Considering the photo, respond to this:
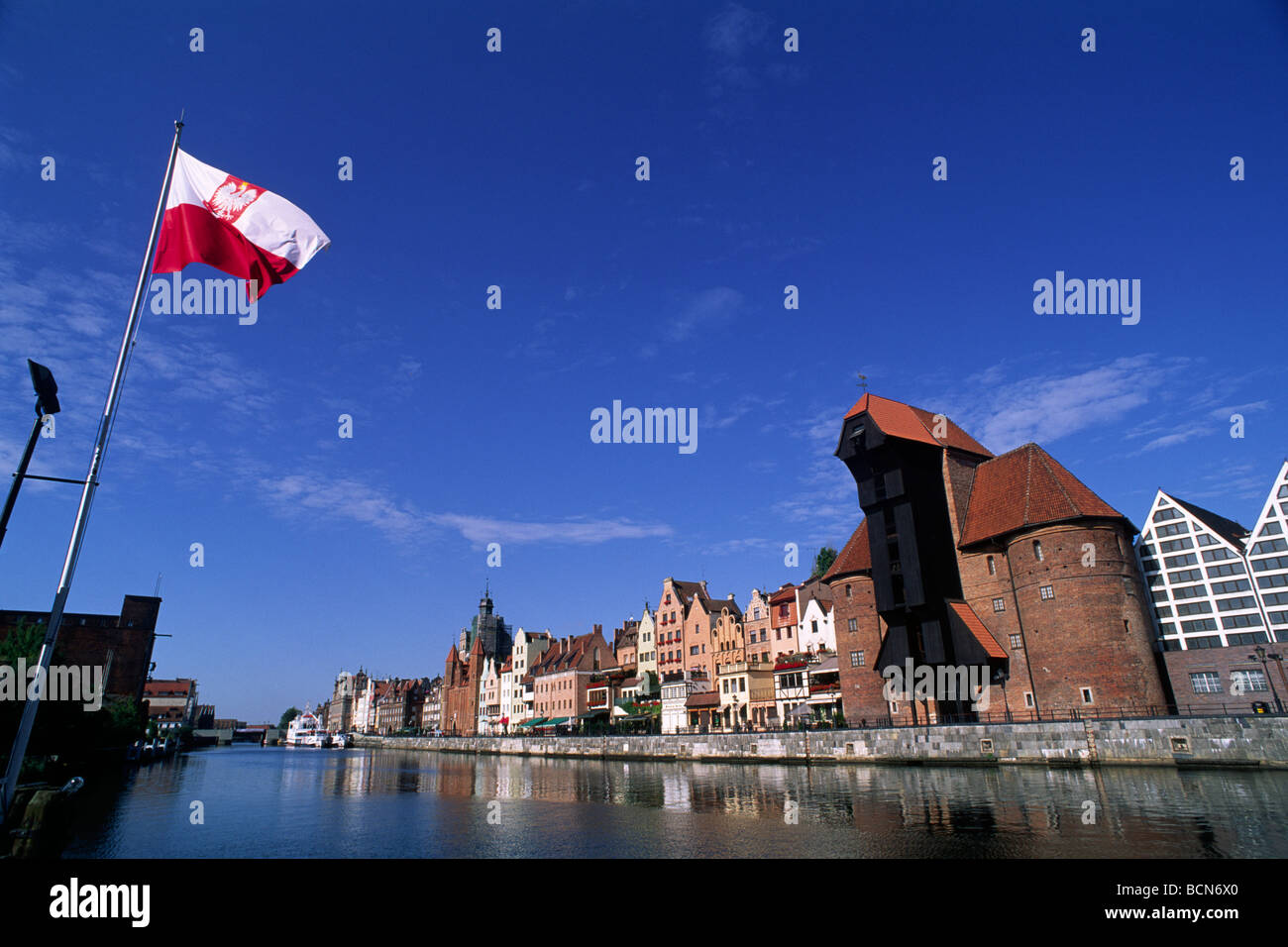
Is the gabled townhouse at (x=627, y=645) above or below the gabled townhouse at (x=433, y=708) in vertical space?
above

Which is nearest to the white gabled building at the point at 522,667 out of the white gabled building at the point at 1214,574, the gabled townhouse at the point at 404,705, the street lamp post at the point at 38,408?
the gabled townhouse at the point at 404,705

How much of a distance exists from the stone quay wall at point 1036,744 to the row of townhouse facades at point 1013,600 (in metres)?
4.25

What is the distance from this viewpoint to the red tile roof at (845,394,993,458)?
54000 millimetres

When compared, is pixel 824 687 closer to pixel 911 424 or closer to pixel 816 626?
pixel 816 626

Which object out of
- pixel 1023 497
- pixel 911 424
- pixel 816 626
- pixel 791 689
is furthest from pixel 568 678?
pixel 1023 497

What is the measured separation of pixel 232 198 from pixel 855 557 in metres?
52.1

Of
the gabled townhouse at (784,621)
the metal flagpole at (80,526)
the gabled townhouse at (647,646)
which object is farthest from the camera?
the gabled townhouse at (647,646)

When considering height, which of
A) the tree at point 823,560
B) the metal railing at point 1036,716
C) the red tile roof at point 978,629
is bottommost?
the metal railing at point 1036,716

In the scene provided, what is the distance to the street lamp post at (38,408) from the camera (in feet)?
38.8

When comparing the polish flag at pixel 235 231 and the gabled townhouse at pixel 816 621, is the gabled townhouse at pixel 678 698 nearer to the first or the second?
the gabled townhouse at pixel 816 621

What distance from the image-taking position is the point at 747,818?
22828mm

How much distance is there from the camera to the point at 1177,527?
51812 millimetres

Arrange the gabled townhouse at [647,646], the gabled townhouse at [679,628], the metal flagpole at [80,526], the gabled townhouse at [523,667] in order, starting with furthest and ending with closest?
the gabled townhouse at [523,667] < the gabled townhouse at [647,646] < the gabled townhouse at [679,628] < the metal flagpole at [80,526]
